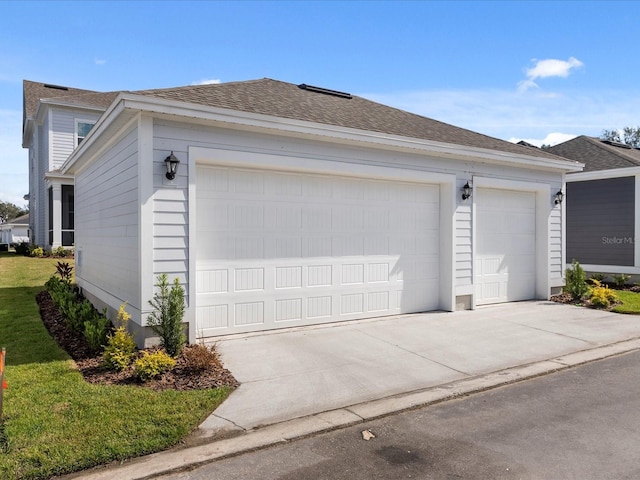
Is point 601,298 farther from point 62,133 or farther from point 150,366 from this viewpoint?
point 62,133

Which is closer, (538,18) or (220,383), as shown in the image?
(220,383)

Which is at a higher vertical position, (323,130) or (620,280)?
(323,130)

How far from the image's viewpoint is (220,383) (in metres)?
4.90

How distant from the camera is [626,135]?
2030 inches

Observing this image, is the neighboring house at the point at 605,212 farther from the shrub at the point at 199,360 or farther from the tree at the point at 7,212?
the tree at the point at 7,212

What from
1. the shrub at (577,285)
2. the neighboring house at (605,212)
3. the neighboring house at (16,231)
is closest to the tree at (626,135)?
the neighboring house at (605,212)

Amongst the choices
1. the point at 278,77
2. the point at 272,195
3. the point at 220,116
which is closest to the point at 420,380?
the point at 272,195

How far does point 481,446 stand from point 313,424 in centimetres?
142

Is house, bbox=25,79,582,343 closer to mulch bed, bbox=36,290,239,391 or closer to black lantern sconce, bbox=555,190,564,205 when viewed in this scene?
black lantern sconce, bbox=555,190,564,205

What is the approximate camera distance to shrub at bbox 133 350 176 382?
4848 mm

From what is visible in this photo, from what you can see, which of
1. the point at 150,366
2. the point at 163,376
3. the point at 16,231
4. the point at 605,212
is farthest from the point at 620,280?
the point at 16,231

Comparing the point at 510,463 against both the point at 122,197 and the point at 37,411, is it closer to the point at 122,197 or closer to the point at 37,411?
the point at 37,411

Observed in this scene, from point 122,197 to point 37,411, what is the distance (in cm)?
377

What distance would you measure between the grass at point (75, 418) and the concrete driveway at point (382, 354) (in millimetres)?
361
